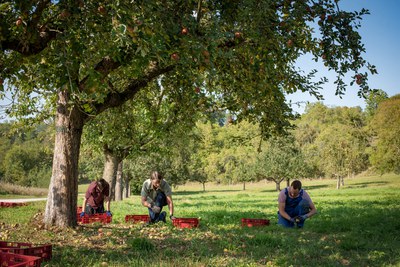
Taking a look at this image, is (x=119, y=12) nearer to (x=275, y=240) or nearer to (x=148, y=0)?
(x=148, y=0)

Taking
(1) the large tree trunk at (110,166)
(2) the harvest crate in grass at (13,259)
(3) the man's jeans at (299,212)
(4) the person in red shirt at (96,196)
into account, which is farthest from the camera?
(1) the large tree trunk at (110,166)

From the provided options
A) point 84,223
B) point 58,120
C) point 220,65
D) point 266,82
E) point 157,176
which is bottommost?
point 84,223

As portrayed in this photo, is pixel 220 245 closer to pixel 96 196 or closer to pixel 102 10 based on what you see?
pixel 102 10

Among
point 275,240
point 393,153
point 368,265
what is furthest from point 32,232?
point 393,153

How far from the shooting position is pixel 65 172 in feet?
33.7

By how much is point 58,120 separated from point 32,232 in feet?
→ 9.83

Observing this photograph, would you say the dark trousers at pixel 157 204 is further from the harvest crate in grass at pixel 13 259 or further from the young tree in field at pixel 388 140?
the young tree in field at pixel 388 140

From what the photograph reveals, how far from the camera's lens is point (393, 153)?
4447 centimetres

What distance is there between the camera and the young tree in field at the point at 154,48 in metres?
5.54

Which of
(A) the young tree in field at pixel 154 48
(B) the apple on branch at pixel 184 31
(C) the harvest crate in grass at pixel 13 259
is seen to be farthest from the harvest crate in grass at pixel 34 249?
(B) the apple on branch at pixel 184 31

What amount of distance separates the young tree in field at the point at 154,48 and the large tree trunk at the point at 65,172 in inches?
1.0

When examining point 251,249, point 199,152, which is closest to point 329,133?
point 199,152

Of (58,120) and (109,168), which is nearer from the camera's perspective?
(58,120)

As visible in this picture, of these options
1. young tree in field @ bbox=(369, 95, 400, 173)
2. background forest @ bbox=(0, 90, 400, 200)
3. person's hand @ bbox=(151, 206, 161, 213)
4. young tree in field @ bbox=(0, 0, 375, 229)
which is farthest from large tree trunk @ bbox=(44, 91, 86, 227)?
young tree in field @ bbox=(369, 95, 400, 173)
